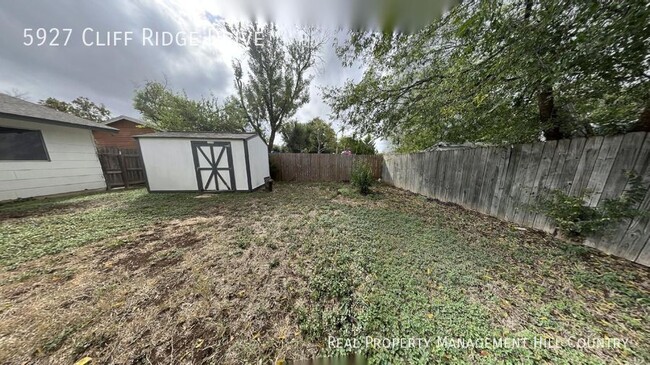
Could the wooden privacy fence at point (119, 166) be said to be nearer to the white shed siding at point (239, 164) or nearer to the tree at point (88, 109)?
the white shed siding at point (239, 164)

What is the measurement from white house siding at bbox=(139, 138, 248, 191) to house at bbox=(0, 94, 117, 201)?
231cm

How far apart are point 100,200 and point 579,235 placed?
34.4 ft

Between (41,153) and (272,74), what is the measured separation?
1003cm

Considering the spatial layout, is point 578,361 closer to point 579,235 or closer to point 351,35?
point 579,235

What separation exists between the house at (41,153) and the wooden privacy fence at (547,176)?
11370 millimetres

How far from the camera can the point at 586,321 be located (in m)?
1.57

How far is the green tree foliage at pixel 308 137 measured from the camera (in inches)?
669

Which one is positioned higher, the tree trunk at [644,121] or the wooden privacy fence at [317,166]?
the tree trunk at [644,121]

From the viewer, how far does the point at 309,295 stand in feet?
6.22

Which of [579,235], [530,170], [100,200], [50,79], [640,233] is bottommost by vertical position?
[100,200]

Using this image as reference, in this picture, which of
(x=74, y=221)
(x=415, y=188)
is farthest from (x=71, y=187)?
(x=415, y=188)

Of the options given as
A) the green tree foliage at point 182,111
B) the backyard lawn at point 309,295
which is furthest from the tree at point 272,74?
the backyard lawn at point 309,295

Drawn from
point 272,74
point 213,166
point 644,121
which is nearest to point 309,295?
point 644,121

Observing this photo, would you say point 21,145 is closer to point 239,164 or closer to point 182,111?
point 239,164
